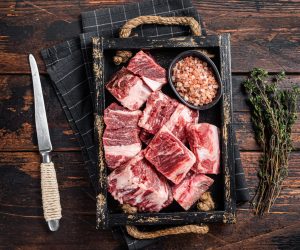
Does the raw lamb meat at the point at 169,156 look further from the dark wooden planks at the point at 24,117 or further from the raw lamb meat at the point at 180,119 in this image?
the dark wooden planks at the point at 24,117

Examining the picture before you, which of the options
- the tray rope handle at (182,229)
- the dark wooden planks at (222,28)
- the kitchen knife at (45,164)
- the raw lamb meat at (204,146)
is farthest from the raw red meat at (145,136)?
the dark wooden planks at (222,28)

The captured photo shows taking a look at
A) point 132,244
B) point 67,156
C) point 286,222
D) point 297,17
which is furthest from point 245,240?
point 297,17

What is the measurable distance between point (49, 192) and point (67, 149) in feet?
0.84

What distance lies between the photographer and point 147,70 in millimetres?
2479

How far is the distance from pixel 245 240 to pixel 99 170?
0.90 metres

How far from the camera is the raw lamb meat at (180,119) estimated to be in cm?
247

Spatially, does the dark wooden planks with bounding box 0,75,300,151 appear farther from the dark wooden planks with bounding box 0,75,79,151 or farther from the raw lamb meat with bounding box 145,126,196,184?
the raw lamb meat with bounding box 145,126,196,184

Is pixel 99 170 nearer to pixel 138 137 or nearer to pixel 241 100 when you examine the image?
pixel 138 137

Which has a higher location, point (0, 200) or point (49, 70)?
point (49, 70)

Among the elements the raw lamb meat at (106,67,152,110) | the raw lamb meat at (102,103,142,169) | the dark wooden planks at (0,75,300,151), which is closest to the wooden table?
the dark wooden planks at (0,75,300,151)

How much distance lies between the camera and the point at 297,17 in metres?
2.69

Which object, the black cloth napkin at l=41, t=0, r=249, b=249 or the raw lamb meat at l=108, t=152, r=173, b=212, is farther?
the black cloth napkin at l=41, t=0, r=249, b=249

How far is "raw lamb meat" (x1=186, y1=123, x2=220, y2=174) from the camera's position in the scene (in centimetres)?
247

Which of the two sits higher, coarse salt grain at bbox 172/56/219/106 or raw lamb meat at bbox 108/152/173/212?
coarse salt grain at bbox 172/56/219/106
